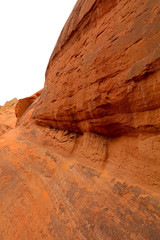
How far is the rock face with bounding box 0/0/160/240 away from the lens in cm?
184

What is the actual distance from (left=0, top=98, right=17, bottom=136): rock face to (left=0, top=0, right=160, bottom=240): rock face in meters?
12.7

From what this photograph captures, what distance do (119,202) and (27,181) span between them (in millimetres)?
2250

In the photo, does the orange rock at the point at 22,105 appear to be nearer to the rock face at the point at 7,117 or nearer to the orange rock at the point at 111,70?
the rock face at the point at 7,117

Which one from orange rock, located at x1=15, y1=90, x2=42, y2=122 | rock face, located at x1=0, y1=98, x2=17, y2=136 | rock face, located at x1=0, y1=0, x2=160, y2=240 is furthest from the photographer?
rock face, located at x1=0, y1=98, x2=17, y2=136

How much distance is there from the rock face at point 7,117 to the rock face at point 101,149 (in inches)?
499

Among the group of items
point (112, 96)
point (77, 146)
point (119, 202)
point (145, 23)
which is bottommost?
point (119, 202)

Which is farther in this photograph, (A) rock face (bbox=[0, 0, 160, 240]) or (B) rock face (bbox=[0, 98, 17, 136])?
(B) rock face (bbox=[0, 98, 17, 136])

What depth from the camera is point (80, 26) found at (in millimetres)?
3615

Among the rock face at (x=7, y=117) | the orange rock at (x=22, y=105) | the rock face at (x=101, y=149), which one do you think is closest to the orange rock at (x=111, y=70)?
the rock face at (x=101, y=149)

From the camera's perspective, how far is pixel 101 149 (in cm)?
289

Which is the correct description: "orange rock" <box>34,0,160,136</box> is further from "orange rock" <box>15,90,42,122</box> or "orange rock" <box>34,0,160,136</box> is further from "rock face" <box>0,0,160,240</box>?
"orange rock" <box>15,90,42,122</box>

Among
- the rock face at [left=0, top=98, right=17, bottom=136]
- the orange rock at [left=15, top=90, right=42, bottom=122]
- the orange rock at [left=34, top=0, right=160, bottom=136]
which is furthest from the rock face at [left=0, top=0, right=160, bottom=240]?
the rock face at [left=0, top=98, right=17, bottom=136]

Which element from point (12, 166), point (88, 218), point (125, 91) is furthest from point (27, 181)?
point (125, 91)

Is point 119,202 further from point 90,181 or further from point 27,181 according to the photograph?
point 27,181
